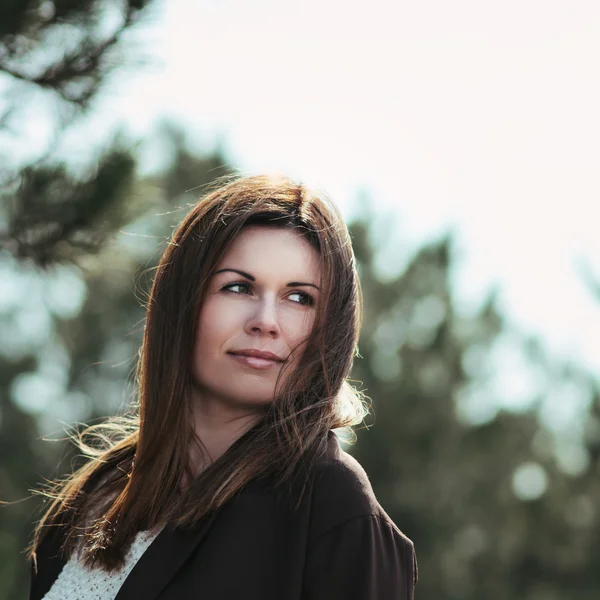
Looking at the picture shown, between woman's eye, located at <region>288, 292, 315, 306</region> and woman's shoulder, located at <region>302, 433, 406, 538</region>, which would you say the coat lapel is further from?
woman's eye, located at <region>288, 292, 315, 306</region>

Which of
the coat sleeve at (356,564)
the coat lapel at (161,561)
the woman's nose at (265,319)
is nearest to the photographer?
the coat sleeve at (356,564)

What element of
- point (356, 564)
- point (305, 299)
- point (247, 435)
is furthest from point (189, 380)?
point (356, 564)

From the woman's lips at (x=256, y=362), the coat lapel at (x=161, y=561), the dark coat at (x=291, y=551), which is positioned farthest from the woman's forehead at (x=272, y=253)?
the coat lapel at (x=161, y=561)

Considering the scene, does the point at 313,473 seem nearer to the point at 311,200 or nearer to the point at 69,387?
the point at 311,200

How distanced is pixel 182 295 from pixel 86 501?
0.59 metres

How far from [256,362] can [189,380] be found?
0.20 m

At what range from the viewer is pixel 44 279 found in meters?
2.69

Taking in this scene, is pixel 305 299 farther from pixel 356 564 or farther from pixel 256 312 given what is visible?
pixel 356 564

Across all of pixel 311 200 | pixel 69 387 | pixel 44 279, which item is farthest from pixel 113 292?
pixel 311 200

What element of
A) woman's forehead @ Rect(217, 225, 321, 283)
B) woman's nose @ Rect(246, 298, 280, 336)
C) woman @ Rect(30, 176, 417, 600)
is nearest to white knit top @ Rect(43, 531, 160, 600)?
woman @ Rect(30, 176, 417, 600)

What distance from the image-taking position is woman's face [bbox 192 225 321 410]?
181 cm

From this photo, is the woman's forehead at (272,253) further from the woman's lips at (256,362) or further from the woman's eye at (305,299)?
the woman's lips at (256,362)

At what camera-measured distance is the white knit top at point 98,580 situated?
1.80m

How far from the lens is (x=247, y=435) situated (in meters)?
1.84
